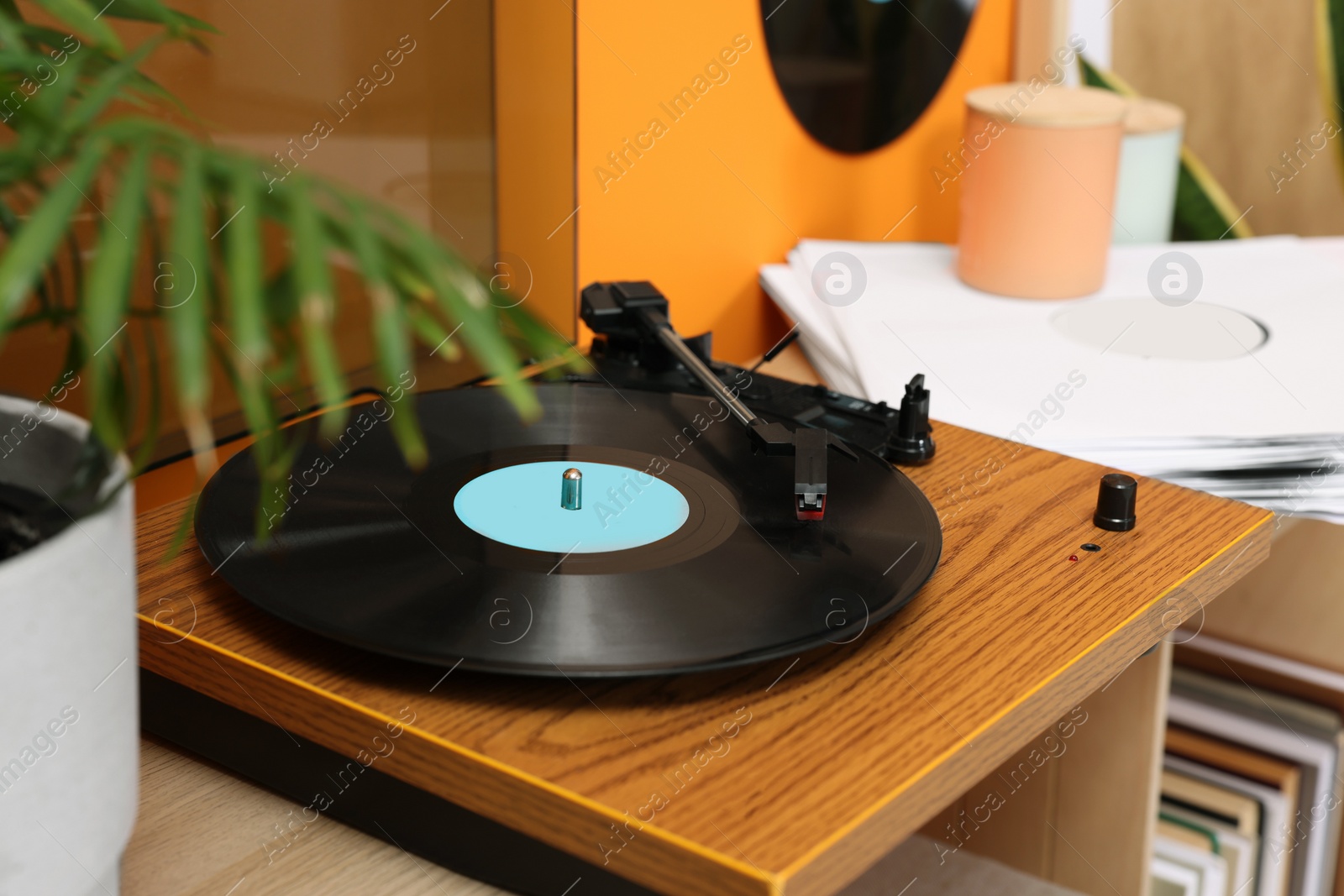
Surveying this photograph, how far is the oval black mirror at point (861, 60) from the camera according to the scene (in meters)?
1.30

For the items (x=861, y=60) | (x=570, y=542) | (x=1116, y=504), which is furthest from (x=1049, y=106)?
(x=570, y=542)

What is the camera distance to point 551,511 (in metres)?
0.68

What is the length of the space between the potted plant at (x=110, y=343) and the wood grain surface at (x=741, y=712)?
11 cm

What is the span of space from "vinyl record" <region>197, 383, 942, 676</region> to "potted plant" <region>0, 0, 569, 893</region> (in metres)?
0.11

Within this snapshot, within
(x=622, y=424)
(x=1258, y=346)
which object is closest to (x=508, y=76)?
(x=622, y=424)

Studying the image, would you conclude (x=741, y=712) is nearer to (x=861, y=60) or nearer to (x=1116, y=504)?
(x=1116, y=504)

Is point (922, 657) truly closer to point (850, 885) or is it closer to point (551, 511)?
point (551, 511)

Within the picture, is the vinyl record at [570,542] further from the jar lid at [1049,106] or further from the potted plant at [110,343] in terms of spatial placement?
the jar lid at [1049,106]

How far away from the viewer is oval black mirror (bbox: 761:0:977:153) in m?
1.30

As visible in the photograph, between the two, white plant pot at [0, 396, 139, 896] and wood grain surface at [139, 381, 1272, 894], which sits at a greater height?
white plant pot at [0, 396, 139, 896]

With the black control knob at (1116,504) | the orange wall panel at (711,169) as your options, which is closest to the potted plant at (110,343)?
the black control knob at (1116,504)

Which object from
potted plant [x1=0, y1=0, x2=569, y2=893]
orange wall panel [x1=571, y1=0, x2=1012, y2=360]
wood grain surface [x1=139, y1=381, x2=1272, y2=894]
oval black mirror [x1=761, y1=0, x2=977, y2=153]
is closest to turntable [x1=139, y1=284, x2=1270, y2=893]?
A: wood grain surface [x1=139, y1=381, x2=1272, y2=894]

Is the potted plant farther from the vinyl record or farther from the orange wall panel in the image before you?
the orange wall panel

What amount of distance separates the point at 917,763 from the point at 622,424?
32 centimetres
